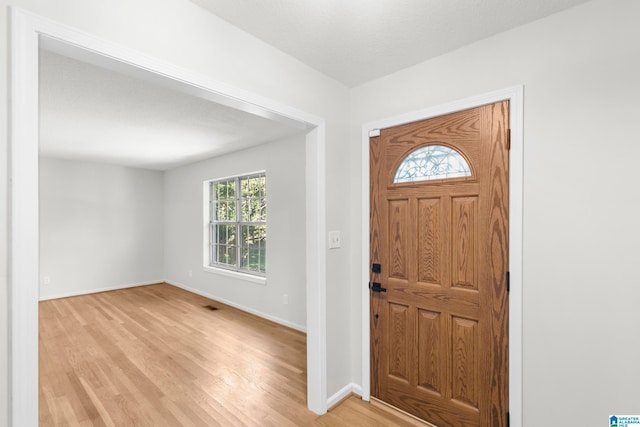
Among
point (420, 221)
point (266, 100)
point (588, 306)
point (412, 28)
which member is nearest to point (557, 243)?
point (588, 306)

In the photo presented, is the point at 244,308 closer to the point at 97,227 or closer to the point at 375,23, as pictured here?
the point at 97,227

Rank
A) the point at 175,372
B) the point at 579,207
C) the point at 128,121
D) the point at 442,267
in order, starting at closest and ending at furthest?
the point at 579,207 < the point at 442,267 < the point at 175,372 < the point at 128,121

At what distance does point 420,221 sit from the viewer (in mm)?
1986

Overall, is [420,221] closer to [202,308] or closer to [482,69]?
[482,69]

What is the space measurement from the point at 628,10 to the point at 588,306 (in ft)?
4.74

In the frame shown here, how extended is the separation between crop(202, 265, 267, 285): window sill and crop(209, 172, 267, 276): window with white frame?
0.08 meters

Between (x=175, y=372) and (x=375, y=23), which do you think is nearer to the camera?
(x=375, y=23)

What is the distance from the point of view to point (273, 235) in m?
4.12

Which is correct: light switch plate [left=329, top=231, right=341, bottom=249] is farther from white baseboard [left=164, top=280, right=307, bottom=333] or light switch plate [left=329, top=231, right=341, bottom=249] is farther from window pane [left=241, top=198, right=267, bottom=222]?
window pane [left=241, top=198, right=267, bottom=222]

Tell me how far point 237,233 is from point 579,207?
438 centimetres

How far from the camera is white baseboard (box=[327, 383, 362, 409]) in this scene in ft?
7.11

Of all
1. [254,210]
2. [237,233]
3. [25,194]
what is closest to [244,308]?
[237,233]

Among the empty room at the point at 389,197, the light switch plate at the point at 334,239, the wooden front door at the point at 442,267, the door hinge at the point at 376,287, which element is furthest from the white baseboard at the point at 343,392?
the light switch plate at the point at 334,239

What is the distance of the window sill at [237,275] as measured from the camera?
4.28 meters
